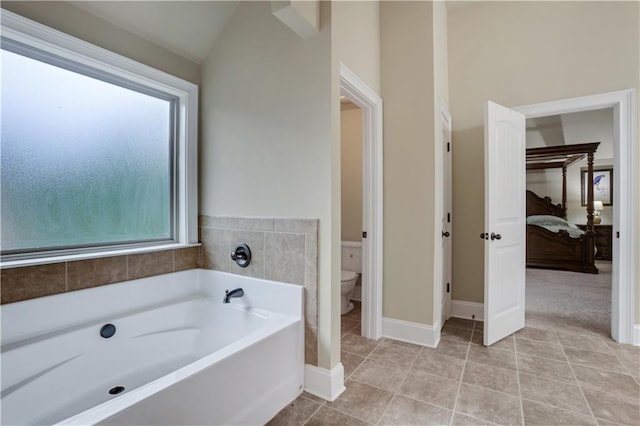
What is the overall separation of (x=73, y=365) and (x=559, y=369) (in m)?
3.03

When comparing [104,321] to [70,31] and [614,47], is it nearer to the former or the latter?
[70,31]

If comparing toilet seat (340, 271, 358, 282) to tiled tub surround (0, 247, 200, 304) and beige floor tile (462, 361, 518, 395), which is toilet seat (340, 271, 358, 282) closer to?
beige floor tile (462, 361, 518, 395)

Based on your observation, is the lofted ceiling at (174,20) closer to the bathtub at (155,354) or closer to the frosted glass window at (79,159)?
the frosted glass window at (79,159)

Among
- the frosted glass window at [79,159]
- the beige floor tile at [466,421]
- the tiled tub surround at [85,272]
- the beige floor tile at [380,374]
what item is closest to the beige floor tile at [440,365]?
the beige floor tile at [380,374]

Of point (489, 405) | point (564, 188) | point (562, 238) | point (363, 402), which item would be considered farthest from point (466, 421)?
point (564, 188)

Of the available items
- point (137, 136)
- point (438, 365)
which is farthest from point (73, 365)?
point (438, 365)

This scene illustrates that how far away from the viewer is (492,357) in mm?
2307

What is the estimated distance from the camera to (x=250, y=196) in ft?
7.04

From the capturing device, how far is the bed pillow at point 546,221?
20.6 ft

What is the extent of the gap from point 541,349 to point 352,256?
1912mm

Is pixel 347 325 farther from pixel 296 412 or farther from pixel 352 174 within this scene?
pixel 352 174

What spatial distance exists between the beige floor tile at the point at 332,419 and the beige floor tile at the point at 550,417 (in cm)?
90

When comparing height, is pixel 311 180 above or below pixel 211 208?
above

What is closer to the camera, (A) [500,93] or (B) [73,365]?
(B) [73,365]
